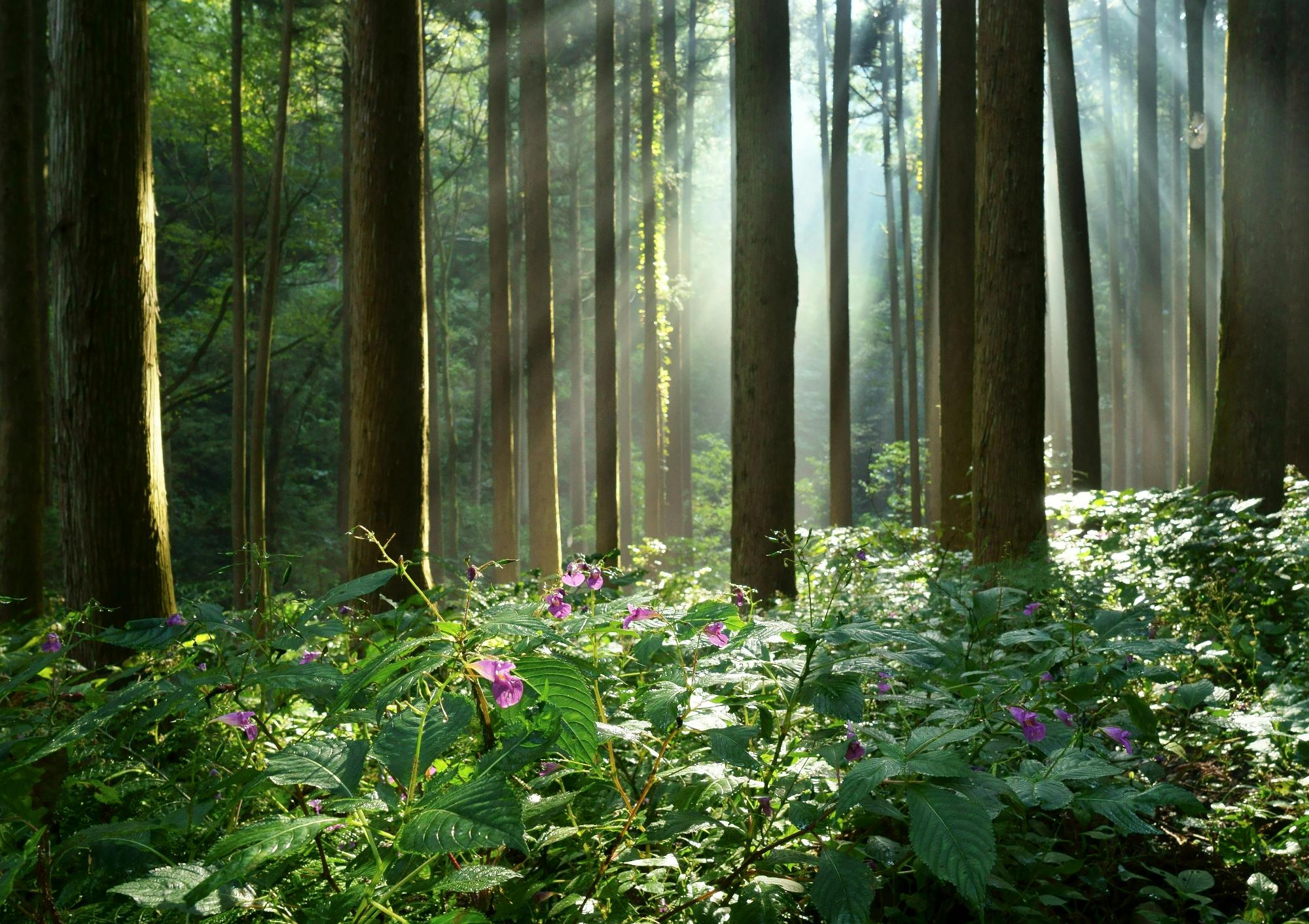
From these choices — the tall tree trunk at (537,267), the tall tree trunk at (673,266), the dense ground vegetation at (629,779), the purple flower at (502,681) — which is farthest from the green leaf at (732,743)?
the tall tree trunk at (673,266)

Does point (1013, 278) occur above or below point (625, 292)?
below

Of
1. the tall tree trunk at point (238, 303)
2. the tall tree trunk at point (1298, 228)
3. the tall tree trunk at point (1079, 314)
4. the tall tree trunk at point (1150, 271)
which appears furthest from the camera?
the tall tree trunk at point (1150, 271)

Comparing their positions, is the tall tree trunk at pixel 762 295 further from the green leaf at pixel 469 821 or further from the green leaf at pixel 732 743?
the green leaf at pixel 469 821

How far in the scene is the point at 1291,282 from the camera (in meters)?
8.18

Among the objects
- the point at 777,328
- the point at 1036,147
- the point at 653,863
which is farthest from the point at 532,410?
the point at 653,863

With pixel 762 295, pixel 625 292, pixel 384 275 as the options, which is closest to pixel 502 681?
pixel 384 275

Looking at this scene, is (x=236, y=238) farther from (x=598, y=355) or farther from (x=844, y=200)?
(x=844, y=200)

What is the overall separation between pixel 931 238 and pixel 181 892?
20.2m

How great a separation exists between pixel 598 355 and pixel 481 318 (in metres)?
18.4

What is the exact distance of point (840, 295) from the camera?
18297mm

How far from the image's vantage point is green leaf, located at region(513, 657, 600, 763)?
124 cm

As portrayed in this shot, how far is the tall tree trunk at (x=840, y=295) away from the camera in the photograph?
54.9 feet

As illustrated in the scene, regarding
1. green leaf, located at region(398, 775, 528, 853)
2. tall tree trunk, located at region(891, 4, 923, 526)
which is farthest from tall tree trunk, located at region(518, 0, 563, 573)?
tall tree trunk, located at region(891, 4, 923, 526)

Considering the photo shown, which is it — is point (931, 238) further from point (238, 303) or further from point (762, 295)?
point (238, 303)
